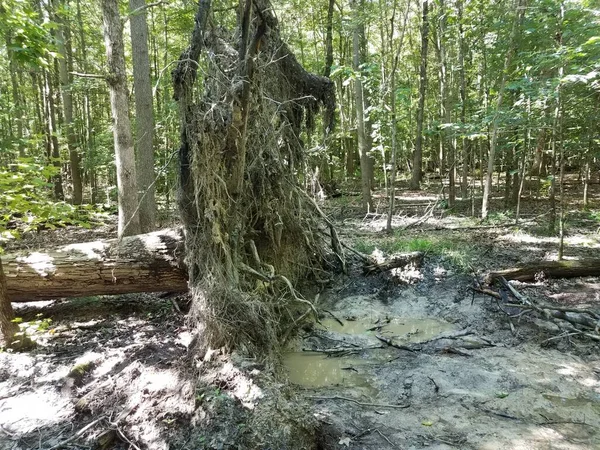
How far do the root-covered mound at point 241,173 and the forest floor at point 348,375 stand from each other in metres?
0.51

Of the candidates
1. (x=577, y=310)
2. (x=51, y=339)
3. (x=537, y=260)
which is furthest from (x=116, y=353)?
(x=537, y=260)

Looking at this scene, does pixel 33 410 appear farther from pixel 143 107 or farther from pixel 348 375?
pixel 143 107

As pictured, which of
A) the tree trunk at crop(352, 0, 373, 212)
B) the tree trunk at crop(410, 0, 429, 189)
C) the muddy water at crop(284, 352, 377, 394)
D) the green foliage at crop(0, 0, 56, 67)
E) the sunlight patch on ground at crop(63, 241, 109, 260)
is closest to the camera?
the green foliage at crop(0, 0, 56, 67)

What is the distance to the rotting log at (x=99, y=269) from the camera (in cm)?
507

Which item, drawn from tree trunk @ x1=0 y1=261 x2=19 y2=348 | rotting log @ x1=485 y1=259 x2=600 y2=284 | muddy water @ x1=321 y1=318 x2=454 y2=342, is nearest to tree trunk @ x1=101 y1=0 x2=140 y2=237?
tree trunk @ x1=0 y1=261 x2=19 y2=348

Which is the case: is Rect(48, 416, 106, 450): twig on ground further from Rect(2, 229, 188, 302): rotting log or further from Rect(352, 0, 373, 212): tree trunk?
Rect(352, 0, 373, 212): tree trunk

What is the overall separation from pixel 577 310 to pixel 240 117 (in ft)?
15.7

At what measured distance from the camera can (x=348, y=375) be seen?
4379mm

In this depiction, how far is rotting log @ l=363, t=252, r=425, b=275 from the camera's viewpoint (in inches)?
261

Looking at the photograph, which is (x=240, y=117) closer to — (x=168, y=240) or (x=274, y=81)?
(x=274, y=81)

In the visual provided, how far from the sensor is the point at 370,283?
6.59 meters

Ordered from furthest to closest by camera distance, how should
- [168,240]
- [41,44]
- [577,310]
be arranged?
[168,240], [577,310], [41,44]

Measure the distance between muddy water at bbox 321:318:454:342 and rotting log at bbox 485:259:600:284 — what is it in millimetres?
1299

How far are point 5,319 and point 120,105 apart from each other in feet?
12.0
